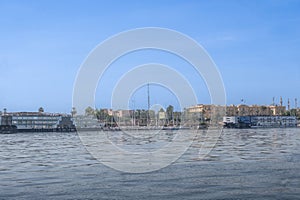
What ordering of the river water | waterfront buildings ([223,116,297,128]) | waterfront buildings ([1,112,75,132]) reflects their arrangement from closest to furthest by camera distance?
the river water → waterfront buildings ([1,112,75,132]) → waterfront buildings ([223,116,297,128])

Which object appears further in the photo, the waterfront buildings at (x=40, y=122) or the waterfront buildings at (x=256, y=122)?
the waterfront buildings at (x=256, y=122)

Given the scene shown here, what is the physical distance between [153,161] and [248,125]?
163 metres

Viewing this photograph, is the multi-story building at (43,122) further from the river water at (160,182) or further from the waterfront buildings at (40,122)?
the river water at (160,182)

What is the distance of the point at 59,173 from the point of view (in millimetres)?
21109

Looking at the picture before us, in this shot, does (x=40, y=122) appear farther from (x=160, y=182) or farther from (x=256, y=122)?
(x=160, y=182)

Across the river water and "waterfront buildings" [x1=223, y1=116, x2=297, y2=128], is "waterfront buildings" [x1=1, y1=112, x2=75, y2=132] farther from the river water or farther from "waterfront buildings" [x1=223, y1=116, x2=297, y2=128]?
the river water

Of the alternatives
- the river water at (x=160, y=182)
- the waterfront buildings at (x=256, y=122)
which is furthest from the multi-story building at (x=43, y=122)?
the river water at (x=160, y=182)

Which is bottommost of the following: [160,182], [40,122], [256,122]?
[160,182]

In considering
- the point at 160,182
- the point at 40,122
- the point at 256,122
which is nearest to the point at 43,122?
the point at 40,122

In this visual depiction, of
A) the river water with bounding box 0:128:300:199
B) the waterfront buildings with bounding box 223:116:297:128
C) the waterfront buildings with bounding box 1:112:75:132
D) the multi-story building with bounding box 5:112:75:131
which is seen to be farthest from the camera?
the waterfront buildings with bounding box 223:116:297:128

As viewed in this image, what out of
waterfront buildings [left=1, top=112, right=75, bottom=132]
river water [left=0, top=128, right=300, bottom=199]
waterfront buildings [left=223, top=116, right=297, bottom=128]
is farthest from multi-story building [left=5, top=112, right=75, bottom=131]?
river water [left=0, top=128, right=300, bottom=199]

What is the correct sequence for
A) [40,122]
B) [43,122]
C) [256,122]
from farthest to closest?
[256,122], [43,122], [40,122]

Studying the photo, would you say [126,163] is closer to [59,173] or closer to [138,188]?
[59,173]

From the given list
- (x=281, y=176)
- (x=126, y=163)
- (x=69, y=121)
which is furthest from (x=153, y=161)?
(x=69, y=121)
